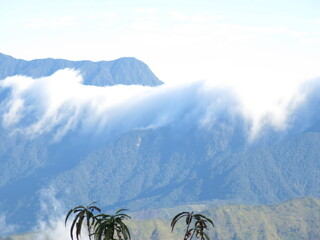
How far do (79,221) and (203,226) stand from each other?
8.19 m

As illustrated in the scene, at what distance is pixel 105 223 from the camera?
45312 mm

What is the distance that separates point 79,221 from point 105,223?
2446 millimetres

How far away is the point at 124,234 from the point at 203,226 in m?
5.31

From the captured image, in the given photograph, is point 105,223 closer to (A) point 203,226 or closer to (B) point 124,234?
(B) point 124,234

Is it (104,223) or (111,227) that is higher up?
(104,223)

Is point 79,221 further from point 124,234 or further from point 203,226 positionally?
point 203,226

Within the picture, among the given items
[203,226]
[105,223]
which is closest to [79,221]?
[105,223]

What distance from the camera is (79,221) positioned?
43.5 metres

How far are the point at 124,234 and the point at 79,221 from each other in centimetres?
314

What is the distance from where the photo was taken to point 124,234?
1687 inches

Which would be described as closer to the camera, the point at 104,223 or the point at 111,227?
the point at 111,227

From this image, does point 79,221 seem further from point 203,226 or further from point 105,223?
point 203,226
